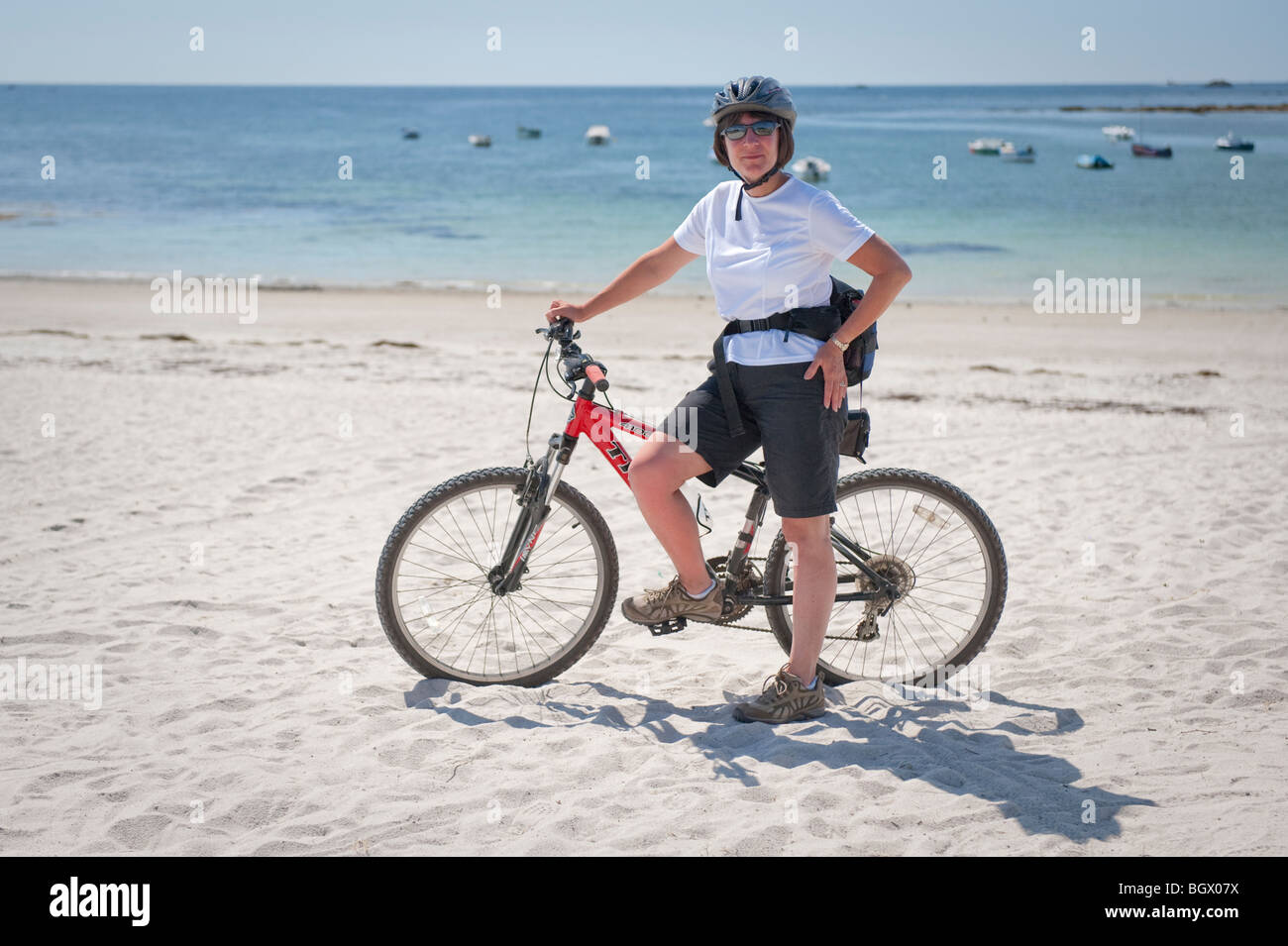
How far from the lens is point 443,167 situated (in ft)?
Answer: 161

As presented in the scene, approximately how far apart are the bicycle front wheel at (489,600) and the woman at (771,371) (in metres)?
0.36

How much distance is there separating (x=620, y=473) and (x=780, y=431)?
2.21 ft

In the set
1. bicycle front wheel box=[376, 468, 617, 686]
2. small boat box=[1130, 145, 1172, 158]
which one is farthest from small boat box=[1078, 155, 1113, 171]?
bicycle front wheel box=[376, 468, 617, 686]

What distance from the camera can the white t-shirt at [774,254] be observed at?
10.3 feet

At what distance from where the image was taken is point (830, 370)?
3.21 m

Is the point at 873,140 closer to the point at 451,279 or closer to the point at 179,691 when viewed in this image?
the point at 451,279

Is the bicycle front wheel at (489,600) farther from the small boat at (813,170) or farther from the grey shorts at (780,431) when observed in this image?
the small boat at (813,170)

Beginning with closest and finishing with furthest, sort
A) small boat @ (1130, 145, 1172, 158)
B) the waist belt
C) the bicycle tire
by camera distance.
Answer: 1. the waist belt
2. the bicycle tire
3. small boat @ (1130, 145, 1172, 158)

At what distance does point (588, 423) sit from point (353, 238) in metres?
24.1

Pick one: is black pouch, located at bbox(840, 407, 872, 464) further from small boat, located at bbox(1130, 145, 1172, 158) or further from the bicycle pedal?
small boat, located at bbox(1130, 145, 1172, 158)

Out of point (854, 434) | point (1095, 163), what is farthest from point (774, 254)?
point (1095, 163)

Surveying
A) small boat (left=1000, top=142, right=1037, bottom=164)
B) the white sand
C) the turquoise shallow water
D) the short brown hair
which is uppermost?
small boat (left=1000, top=142, right=1037, bottom=164)

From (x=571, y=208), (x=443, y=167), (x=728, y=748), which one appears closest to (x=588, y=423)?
(x=728, y=748)

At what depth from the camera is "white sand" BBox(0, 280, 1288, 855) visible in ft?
9.78
